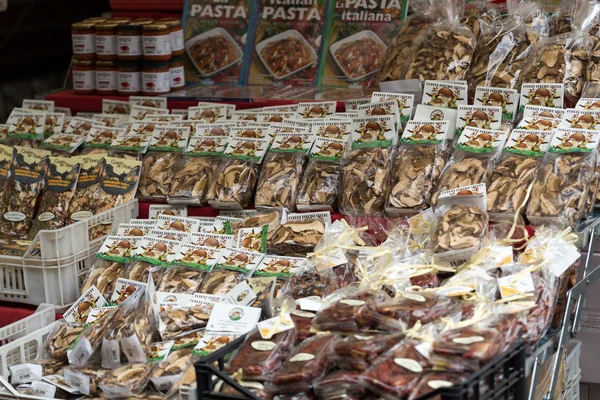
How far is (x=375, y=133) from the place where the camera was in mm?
3121

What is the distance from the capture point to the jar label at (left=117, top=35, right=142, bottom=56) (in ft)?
13.5

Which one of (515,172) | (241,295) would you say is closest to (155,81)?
(241,295)

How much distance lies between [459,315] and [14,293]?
161 cm

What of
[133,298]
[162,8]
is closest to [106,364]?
[133,298]

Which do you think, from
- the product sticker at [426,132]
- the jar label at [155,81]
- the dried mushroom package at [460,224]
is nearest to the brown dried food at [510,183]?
the dried mushroom package at [460,224]

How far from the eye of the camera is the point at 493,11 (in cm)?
353

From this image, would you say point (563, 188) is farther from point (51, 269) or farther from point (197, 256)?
point (51, 269)

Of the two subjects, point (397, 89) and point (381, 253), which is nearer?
point (381, 253)

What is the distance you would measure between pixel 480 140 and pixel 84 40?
6.98 ft

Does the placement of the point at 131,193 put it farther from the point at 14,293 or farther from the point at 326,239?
the point at 326,239

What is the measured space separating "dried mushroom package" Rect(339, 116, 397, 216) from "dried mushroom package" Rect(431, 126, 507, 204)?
210mm

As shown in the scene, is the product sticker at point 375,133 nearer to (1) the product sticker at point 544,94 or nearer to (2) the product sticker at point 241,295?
(1) the product sticker at point 544,94

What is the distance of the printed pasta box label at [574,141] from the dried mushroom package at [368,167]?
21.8 inches

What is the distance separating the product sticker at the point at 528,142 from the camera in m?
2.84
